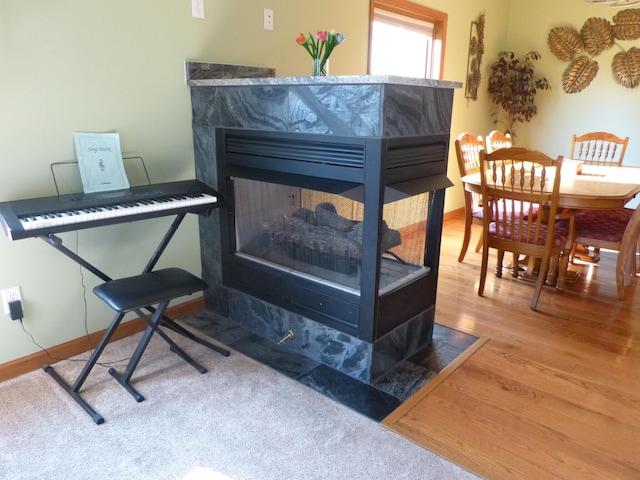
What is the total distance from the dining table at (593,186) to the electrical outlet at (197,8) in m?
1.89

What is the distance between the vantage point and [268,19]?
2.79 m

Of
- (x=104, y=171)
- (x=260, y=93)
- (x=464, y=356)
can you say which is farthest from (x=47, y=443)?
(x=464, y=356)

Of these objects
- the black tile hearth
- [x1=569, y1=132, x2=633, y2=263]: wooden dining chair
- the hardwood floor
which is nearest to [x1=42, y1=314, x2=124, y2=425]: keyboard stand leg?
the black tile hearth

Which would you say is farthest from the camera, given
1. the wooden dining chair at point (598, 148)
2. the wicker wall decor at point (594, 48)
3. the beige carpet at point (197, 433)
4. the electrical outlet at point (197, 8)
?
the wicker wall decor at point (594, 48)

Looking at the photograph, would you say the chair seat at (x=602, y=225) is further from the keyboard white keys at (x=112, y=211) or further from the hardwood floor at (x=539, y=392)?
the keyboard white keys at (x=112, y=211)

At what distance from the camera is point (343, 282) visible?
85.3 inches

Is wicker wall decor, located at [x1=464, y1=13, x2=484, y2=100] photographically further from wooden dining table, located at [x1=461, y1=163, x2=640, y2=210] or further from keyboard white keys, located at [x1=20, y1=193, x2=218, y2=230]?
keyboard white keys, located at [x1=20, y1=193, x2=218, y2=230]

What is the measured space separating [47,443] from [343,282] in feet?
4.20

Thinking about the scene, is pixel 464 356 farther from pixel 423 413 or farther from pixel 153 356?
pixel 153 356

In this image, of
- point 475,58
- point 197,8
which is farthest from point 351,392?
point 475,58

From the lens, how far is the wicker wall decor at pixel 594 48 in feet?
14.8

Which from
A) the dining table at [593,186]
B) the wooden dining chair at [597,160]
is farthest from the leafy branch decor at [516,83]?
the dining table at [593,186]

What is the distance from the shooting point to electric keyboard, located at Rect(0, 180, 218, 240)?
1771 mm

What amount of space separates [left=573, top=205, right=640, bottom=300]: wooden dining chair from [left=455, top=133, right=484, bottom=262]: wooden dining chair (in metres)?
0.66
